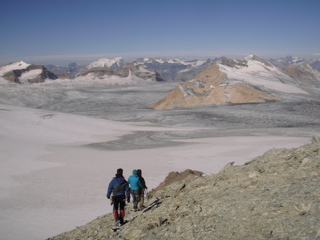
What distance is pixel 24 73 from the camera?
118750 mm

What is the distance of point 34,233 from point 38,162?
335 inches

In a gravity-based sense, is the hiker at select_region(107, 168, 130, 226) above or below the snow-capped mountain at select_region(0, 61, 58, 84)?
below

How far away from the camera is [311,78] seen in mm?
129500

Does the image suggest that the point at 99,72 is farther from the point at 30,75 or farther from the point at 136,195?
the point at 136,195

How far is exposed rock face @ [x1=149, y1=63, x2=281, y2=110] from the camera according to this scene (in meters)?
54.8

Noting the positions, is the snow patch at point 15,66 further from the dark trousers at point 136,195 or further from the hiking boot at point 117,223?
the hiking boot at point 117,223

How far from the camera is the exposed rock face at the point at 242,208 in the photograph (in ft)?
15.0

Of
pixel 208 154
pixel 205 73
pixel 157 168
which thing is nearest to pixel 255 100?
pixel 205 73

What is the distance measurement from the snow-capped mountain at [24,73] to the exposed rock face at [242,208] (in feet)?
371

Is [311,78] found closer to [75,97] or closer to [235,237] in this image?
[75,97]

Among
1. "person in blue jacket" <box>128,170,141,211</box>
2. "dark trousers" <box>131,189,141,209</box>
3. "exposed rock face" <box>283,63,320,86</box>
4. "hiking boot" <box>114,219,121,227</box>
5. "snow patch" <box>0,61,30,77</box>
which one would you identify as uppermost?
"snow patch" <box>0,61,30,77</box>

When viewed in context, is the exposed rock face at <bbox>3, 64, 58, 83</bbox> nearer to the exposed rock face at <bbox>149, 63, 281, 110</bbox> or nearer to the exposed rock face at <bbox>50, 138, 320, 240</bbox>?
the exposed rock face at <bbox>149, 63, 281, 110</bbox>

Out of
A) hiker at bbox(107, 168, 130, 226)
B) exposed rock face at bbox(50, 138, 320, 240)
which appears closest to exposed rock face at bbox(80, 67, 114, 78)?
exposed rock face at bbox(50, 138, 320, 240)

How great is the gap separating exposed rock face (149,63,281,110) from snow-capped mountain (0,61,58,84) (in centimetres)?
6926
